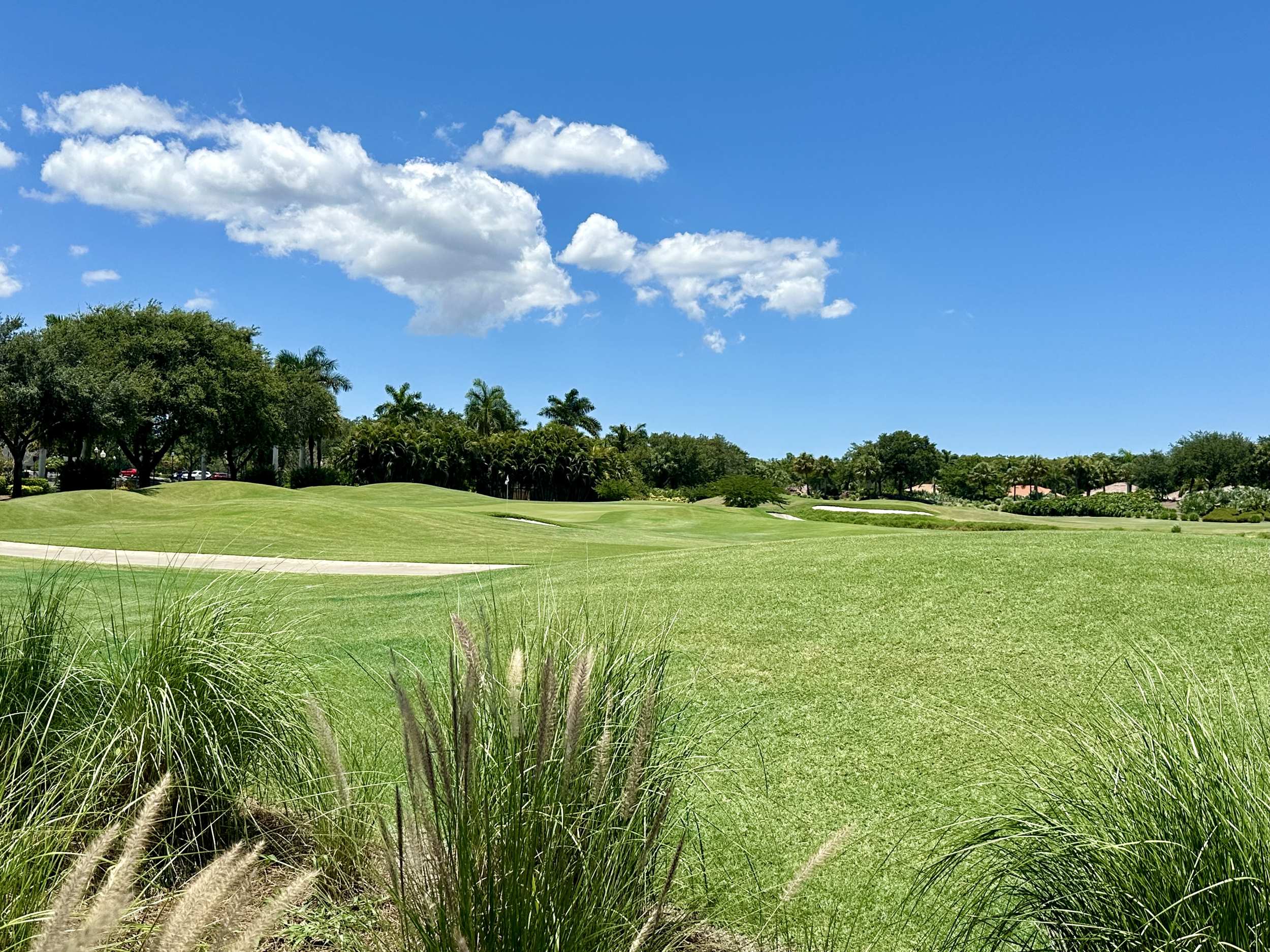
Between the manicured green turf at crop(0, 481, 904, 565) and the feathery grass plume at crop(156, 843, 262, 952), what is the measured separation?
12790mm

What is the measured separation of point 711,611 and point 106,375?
4251 centimetres

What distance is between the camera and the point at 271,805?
3.85m

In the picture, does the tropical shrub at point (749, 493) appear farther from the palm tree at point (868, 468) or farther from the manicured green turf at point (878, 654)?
the manicured green turf at point (878, 654)

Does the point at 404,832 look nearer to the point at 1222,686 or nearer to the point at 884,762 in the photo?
the point at 884,762

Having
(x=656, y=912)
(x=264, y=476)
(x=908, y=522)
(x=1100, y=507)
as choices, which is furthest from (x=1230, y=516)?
(x=264, y=476)

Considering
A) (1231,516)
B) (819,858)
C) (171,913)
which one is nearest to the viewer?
(171,913)

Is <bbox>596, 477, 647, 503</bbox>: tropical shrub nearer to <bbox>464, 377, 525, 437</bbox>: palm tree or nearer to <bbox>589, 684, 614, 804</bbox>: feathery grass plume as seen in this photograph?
<bbox>464, 377, 525, 437</bbox>: palm tree

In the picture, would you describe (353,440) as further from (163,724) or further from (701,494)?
(163,724)

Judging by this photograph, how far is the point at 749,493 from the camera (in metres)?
47.8

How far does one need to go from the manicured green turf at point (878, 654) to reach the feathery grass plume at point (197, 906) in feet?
5.48

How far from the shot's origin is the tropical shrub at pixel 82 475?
4078 centimetres

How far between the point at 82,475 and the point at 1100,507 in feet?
192

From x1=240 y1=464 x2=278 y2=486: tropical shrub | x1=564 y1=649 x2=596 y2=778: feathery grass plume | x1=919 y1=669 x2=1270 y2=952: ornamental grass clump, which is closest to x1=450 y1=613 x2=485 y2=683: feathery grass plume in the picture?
x1=564 y1=649 x2=596 y2=778: feathery grass plume

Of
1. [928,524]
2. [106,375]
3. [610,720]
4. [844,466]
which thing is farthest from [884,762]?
[844,466]
